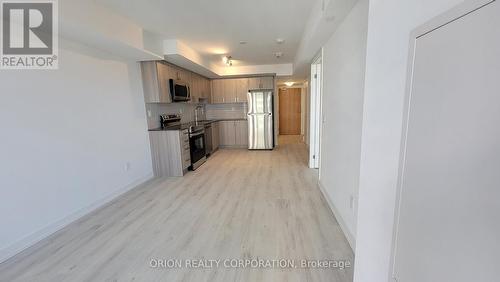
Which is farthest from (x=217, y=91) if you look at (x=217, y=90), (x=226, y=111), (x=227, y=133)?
(x=227, y=133)

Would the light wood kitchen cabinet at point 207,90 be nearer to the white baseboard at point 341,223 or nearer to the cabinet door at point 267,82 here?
the cabinet door at point 267,82

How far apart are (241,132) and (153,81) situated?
323 cm

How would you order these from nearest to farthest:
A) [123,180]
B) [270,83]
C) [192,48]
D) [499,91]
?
[499,91], [123,180], [192,48], [270,83]

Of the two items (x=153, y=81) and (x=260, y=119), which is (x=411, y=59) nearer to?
(x=153, y=81)

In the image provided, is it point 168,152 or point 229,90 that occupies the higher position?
point 229,90

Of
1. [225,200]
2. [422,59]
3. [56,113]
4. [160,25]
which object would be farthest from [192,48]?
[422,59]

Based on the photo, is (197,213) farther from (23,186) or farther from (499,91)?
(499,91)

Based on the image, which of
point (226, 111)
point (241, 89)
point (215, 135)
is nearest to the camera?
point (215, 135)

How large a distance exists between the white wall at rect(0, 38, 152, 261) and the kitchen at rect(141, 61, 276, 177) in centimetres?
47

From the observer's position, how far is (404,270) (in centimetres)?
66

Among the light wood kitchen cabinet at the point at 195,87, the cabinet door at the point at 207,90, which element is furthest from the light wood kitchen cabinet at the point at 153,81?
the cabinet door at the point at 207,90

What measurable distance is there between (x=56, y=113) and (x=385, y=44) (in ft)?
10.5

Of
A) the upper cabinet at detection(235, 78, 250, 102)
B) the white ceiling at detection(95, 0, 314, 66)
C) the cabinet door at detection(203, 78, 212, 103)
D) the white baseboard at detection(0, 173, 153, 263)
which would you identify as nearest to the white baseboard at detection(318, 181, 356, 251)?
the white ceiling at detection(95, 0, 314, 66)

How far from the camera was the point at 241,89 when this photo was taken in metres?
6.36
